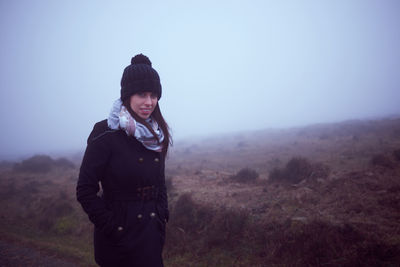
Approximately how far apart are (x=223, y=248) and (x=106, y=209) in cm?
400

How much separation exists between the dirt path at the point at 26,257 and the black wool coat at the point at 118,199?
4075 millimetres

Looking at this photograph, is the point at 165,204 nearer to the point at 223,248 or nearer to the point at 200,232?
the point at 223,248

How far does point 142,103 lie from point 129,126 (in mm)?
302

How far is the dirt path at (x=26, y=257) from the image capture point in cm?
495

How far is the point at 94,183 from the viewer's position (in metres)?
1.89

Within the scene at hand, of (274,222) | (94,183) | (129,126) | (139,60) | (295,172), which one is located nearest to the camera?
(94,183)

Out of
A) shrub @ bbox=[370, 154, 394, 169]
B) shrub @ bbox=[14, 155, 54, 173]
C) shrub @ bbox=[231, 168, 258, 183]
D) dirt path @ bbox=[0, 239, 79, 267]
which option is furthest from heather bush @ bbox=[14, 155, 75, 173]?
shrub @ bbox=[370, 154, 394, 169]

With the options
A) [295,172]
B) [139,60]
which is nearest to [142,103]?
[139,60]

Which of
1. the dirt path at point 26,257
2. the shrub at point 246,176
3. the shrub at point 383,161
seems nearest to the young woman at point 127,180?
the dirt path at point 26,257

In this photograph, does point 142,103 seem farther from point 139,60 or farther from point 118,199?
point 118,199

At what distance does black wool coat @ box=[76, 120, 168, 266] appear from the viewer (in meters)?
1.88

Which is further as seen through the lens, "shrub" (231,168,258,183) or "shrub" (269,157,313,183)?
"shrub" (231,168,258,183)

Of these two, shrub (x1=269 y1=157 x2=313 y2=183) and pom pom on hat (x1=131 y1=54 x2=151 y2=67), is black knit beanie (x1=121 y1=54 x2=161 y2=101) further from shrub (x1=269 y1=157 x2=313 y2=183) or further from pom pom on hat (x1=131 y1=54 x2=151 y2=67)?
shrub (x1=269 y1=157 x2=313 y2=183)

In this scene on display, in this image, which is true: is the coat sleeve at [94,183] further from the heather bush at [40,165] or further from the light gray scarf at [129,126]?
the heather bush at [40,165]
